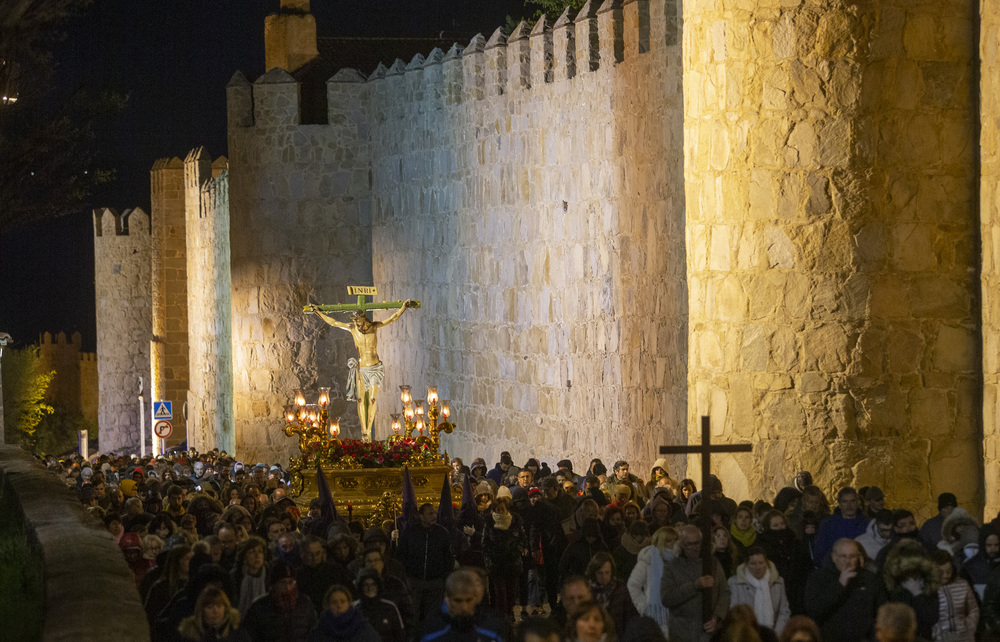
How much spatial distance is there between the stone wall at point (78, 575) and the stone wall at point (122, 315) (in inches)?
1259

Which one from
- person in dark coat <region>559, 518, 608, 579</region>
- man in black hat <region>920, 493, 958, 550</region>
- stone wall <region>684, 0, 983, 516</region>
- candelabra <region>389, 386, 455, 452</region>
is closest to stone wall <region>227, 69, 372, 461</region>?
candelabra <region>389, 386, 455, 452</region>

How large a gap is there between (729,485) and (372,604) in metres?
4.48

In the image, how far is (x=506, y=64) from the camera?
2083 centimetres

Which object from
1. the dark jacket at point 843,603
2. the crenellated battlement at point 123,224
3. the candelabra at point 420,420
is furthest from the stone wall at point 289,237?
the dark jacket at point 843,603

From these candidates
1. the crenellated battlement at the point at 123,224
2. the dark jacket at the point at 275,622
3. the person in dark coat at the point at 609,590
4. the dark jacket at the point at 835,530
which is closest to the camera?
the dark jacket at the point at 275,622

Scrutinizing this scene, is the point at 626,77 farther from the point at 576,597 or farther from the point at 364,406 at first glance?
the point at 576,597

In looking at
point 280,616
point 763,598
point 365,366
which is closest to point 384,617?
point 280,616

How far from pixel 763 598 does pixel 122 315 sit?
3441 cm

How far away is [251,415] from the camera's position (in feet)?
82.8

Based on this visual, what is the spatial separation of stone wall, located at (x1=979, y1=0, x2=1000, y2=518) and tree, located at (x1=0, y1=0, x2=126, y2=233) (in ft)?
34.0

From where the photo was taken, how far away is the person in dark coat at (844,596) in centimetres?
734

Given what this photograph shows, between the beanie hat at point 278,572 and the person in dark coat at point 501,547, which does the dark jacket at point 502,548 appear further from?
the beanie hat at point 278,572

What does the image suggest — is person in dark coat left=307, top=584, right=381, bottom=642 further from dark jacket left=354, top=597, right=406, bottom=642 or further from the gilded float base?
the gilded float base

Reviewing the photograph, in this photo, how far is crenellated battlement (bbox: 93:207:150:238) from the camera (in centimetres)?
4016
